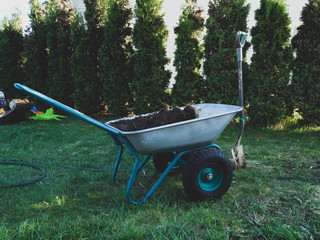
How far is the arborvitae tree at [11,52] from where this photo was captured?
280 inches

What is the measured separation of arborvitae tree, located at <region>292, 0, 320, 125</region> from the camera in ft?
14.6

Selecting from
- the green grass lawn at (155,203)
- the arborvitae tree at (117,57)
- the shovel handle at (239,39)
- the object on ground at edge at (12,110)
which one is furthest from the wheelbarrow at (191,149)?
the object on ground at edge at (12,110)

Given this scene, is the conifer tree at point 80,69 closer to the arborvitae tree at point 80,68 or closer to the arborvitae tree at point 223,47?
the arborvitae tree at point 80,68

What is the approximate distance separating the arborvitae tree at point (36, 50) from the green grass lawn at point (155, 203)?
364 cm

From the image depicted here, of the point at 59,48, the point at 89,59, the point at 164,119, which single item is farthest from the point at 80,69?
the point at 164,119

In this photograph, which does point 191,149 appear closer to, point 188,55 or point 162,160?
point 162,160

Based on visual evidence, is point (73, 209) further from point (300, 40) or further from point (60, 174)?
point (300, 40)

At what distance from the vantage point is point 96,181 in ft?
9.29

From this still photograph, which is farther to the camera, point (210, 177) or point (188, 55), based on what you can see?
point (188, 55)

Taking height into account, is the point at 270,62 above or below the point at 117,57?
below

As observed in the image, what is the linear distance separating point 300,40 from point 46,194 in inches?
189

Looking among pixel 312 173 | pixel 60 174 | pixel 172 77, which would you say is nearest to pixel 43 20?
pixel 172 77

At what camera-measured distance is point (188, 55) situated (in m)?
5.32

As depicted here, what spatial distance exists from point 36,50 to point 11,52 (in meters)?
1.00
